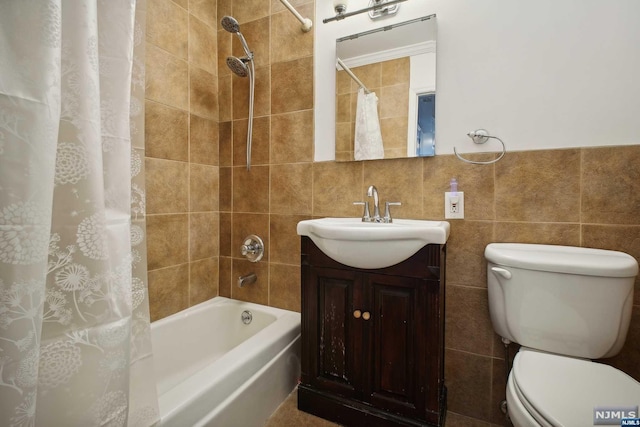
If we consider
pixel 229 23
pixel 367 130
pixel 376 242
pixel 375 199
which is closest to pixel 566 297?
pixel 376 242

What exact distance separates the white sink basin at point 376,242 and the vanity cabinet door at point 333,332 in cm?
14

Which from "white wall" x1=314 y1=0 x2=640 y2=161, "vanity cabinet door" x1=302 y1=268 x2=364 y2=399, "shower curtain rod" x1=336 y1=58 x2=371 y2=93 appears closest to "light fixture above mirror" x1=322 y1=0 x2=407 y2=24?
"white wall" x1=314 y1=0 x2=640 y2=161

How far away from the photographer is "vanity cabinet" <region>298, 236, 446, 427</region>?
1.09 metres

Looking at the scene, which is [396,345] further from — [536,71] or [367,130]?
[536,71]

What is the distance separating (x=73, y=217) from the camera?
0.61m

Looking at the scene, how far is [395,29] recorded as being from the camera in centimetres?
140

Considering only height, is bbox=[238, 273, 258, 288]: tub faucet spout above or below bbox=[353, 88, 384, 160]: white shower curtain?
below

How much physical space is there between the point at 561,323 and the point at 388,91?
3.84ft

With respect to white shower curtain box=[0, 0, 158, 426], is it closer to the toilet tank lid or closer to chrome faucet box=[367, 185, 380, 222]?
chrome faucet box=[367, 185, 380, 222]

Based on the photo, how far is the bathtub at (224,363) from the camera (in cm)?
96

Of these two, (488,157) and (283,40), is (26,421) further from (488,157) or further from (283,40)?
(283,40)

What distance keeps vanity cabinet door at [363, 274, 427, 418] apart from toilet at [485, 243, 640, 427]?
311mm

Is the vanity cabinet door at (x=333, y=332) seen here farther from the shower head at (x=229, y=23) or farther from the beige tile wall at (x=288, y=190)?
the shower head at (x=229, y=23)

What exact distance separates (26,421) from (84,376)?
4.1 inches
